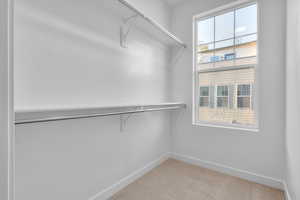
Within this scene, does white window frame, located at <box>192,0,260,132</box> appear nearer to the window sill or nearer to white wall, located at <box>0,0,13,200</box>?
the window sill

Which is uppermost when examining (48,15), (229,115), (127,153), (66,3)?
(66,3)

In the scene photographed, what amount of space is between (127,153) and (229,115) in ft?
5.38

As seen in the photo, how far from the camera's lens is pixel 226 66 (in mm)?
2279

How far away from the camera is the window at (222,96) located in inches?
90.7

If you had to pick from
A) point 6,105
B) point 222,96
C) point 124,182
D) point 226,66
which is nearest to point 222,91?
point 222,96

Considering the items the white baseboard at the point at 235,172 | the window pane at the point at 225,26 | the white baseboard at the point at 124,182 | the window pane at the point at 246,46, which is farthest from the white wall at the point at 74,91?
the window pane at the point at 246,46

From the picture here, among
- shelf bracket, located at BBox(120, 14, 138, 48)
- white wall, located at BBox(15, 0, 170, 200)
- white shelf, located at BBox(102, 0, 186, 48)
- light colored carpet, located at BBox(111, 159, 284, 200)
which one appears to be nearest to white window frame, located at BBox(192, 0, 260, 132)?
white shelf, located at BBox(102, 0, 186, 48)

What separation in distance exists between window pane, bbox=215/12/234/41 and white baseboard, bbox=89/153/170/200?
7.39 feet

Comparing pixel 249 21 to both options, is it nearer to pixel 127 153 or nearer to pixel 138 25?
pixel 138 25

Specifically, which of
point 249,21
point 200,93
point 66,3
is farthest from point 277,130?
point 66,3

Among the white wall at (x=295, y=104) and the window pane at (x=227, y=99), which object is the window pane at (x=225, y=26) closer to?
the window pane at (x=227, y=99)

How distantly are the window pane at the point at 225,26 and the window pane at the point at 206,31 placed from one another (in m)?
0.08

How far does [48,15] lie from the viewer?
3.75 feet

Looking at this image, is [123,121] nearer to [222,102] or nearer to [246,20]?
[222,102]
